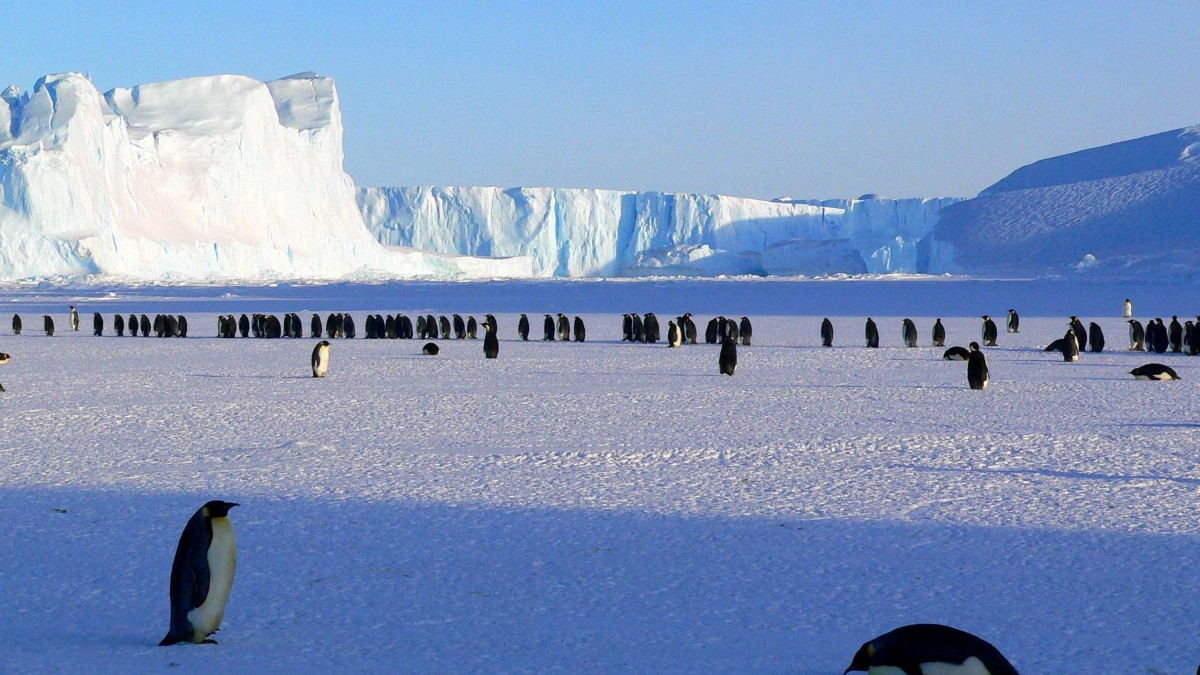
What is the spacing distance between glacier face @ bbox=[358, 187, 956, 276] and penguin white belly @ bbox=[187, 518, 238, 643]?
54761 mm

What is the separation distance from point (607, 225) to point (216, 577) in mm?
60041

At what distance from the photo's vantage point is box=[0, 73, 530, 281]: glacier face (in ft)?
141

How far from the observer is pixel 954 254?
166 ft

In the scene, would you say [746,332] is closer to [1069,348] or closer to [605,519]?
[1069,348]

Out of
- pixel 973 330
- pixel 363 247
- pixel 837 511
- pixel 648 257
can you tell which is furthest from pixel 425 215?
pixel 837 511

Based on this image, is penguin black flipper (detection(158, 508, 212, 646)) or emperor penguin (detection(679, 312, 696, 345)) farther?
emperor penguin (detection(679, 312, 696, 345))

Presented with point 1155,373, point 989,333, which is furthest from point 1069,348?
point 989,333

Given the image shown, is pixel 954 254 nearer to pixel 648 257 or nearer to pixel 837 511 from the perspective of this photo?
pixel 648 257

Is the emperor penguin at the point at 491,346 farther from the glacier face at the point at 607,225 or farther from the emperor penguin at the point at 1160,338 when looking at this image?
the glacier face at the point at 607,225

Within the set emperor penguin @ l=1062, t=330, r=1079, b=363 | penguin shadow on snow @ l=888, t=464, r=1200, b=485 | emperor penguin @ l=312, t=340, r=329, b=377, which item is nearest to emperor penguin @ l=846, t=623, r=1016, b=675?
penguin shadow on snow @ l=888, t=464, r=1200, b=485

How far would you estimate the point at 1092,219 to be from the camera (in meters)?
51.2

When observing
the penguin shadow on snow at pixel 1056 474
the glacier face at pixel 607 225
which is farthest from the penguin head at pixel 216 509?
the glacier face at pixel 607 225

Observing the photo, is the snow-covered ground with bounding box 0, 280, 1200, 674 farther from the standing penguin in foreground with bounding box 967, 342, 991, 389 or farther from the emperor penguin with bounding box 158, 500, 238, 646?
the standing penguin in foreground with bounding box 967, 342, 991, 389

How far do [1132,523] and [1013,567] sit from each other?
91 cm
